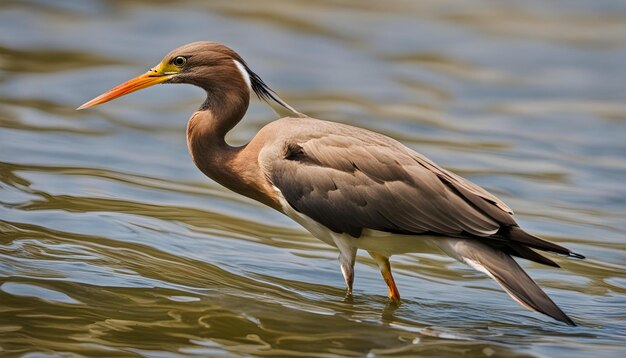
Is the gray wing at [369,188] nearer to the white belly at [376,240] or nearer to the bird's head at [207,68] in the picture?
the white belly at [376,240]

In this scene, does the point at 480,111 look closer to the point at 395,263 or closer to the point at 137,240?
the point at 395,263

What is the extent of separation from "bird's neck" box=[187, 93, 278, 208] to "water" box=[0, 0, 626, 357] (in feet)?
2.28

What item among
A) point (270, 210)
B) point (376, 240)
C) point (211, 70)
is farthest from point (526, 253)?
point (270, 210)

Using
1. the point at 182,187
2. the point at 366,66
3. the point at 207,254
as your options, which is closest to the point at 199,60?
the point at 207,254

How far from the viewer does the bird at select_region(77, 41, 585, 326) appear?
8164 millimetres

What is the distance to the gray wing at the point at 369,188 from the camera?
8.30 meters

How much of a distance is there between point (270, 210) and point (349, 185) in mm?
3149

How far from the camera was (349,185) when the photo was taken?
27.9ft

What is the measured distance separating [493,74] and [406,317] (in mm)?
9866

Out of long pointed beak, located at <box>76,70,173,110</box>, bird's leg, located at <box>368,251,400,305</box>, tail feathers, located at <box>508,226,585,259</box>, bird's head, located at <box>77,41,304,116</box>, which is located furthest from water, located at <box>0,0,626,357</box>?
bird's head, located at <box>77,41,304,116</box>

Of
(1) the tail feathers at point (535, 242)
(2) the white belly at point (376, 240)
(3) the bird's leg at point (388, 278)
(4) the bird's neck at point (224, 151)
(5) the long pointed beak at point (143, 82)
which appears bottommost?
(3) the bird's leg at point (388, 278)

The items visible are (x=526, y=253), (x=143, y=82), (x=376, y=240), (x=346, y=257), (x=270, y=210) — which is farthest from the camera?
(x=270, y=210)

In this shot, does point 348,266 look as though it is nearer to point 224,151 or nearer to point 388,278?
point 388,278

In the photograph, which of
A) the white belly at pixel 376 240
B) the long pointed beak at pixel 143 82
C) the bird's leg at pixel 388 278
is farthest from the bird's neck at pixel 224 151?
the bird's leg at pixel 388 278
